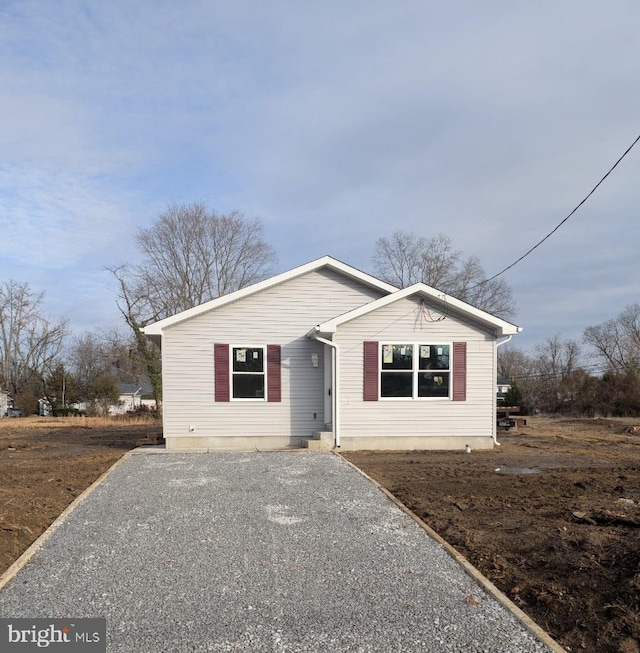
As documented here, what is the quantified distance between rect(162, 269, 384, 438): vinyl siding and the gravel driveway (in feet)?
17.8

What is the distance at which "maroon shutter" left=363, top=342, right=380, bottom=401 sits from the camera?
13023mm

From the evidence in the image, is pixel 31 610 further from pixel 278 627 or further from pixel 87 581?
pixel 278 627

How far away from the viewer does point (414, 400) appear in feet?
43.3

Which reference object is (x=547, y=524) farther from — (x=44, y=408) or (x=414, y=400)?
(x=44, y=408)

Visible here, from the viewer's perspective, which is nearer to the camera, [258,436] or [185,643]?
[185,643]

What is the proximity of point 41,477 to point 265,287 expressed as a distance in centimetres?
616

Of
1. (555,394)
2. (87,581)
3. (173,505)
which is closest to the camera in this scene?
(87,581)

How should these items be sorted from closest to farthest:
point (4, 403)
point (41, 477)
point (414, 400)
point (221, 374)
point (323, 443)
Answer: point (41, 477) < point (323, 443) < point (414, 400) < point (221, 374) < point (4, 403)

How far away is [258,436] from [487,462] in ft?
16.7

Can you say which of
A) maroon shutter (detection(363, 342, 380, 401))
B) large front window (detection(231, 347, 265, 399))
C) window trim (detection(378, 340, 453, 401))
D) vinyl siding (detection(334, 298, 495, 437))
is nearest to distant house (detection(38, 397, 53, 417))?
large front window (detection(231, 347, 265, 399))

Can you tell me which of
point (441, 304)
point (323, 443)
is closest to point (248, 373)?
point (323, 443)

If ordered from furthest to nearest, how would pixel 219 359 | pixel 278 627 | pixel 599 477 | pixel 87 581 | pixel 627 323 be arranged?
1. pixel 627 323
2. pixel 219 359
3. pixel 599 477
4. pixel 87 581
5. pixel 278 627

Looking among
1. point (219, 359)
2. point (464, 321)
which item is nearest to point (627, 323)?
point (464, 321)

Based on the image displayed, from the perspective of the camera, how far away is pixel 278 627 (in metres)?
3.73
